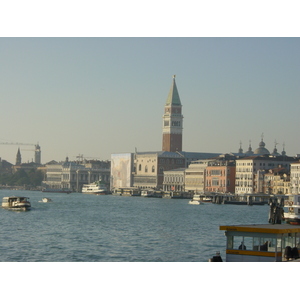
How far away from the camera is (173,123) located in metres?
112

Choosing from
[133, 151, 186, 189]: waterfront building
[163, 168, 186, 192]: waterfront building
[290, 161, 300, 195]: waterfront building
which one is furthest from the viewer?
[133, 151, 186, 189]: waterfront building

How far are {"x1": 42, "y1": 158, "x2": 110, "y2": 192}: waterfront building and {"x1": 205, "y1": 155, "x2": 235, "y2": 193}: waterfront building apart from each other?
3089 cm

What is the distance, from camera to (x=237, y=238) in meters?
17.1

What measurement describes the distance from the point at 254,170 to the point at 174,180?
794 inches

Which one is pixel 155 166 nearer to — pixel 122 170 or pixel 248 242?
pixel 122 170

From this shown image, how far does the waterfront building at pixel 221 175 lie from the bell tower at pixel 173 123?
1774cm

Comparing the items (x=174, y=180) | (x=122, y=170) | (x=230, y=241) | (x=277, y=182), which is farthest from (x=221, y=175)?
(x=230, y=241)

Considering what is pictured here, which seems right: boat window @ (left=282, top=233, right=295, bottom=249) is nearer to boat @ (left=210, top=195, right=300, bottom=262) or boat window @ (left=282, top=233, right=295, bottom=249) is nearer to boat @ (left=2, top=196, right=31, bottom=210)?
boat @ (left=210, top=195, right=300, bottom=262)

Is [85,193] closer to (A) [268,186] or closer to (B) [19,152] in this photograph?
(A) [268,186]

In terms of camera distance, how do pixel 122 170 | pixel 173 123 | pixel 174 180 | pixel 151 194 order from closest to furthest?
pixel 151 194
pixel 174 180
pixel 173 123
pixel 122 170

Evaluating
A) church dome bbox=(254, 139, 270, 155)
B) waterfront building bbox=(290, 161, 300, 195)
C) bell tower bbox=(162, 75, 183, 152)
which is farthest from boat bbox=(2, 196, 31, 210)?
bell tower bbox=(162, 75, 183, 152)

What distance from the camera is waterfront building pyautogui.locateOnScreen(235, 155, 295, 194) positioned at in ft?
265
